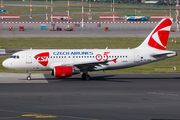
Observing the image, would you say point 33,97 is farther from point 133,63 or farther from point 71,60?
point 133,63

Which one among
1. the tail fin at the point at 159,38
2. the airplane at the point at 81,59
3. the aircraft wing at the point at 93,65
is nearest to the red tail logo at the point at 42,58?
the airplane at the point at 81,59

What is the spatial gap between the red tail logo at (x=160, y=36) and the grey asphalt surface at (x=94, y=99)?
4503 mm

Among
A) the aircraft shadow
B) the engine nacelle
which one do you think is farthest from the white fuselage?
the aircraft shadow

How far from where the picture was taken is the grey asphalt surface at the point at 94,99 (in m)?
24.2

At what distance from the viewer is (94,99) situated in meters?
29.2

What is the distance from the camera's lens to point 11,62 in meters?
38.4

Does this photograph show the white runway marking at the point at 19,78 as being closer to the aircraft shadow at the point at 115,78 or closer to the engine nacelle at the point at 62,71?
the aircraft shadow at the point at 115,78

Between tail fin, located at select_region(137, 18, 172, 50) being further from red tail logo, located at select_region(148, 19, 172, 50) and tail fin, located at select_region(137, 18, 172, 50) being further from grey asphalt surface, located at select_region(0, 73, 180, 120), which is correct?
grey asphalt surface, located at select_region(0, 73, 180, 120)

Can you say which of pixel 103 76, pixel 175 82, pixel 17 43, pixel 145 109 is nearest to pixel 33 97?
pixel 145 109

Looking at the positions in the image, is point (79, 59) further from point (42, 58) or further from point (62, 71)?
point (42, 58)

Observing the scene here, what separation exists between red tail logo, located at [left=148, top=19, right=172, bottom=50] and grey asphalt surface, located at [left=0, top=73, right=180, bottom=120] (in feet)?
14.8

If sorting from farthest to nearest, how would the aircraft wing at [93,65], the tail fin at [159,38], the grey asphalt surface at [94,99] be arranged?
1. the tail fin at [159,38]
2. the aircraft wing at [93,65]
3. the grey asphalt surface at [94,99]

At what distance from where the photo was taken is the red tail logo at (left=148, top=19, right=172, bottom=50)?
4084cm

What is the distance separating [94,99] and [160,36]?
16.5m
